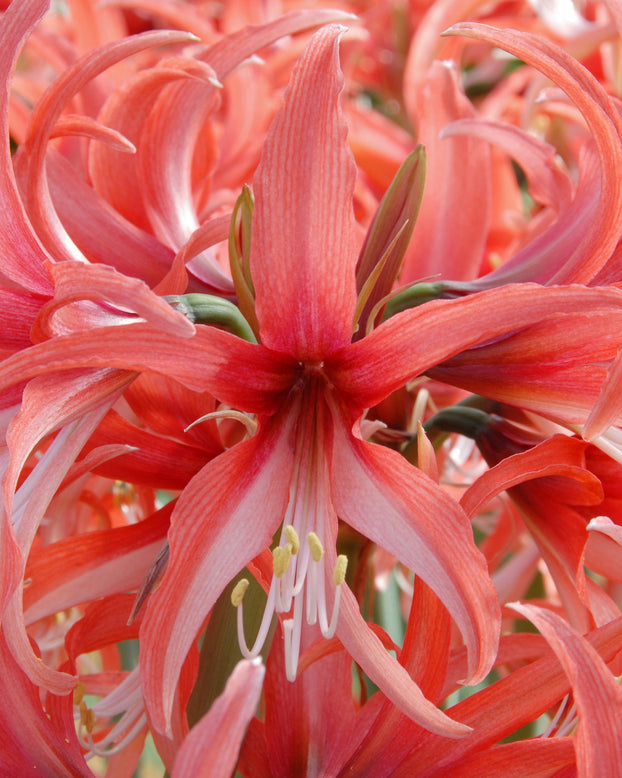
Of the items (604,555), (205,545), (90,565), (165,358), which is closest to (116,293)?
(165,358)

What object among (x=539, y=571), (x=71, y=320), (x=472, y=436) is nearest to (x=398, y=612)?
(x=539, y=571)

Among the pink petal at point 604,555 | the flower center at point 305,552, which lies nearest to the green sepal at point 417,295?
the flower center at point 305,552

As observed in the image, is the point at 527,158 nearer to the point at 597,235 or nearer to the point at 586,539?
the point at 597,235

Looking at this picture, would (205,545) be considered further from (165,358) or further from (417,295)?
(417,295)

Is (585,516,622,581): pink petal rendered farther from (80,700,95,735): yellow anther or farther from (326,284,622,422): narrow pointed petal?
(80,700,95,735): yellow anther

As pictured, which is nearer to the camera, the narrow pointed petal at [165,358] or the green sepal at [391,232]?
the narrow pointed petal at [165,358]

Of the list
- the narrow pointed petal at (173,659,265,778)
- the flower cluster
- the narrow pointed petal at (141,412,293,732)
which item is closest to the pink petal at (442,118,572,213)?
the flower cluster

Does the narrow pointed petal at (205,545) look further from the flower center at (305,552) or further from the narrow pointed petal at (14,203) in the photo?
the narrow pointed petal at (14,203)

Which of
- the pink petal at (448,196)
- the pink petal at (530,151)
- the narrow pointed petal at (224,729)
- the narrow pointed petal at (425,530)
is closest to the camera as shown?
the narrow pointed petal at (224,729)
